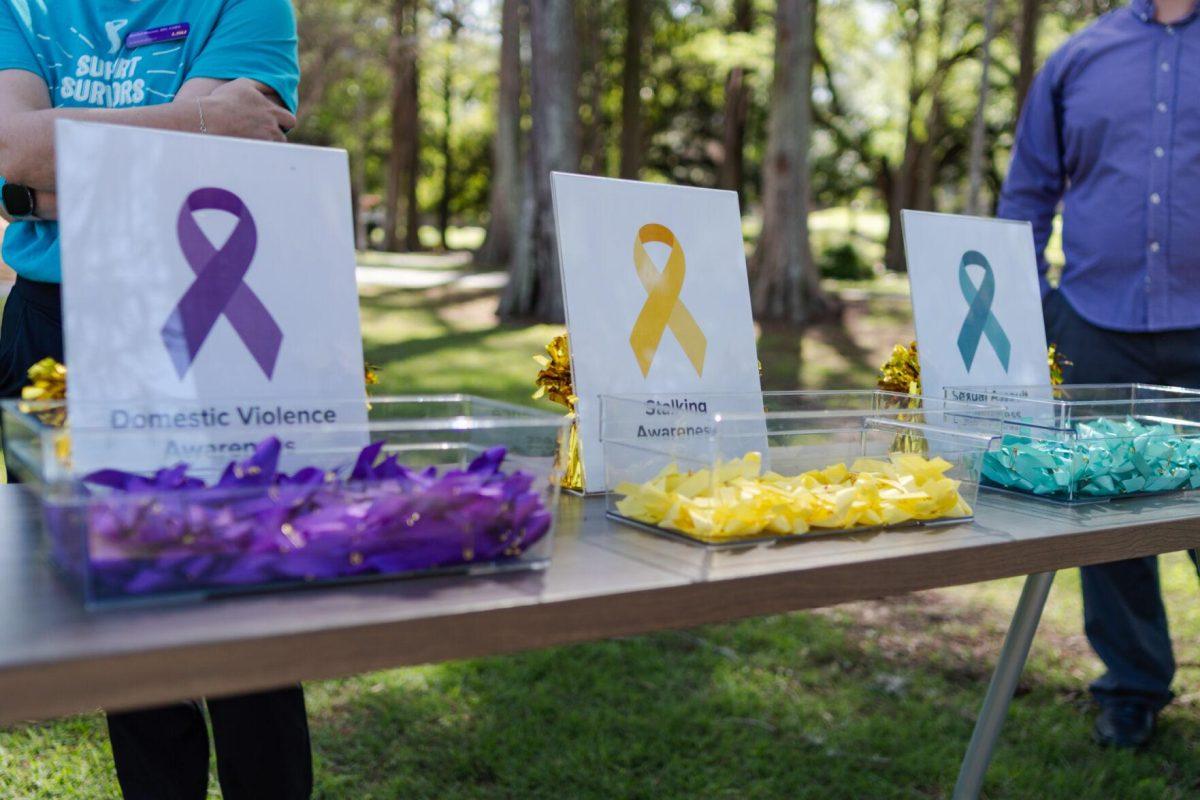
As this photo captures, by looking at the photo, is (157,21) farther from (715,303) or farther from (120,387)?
(715,303)

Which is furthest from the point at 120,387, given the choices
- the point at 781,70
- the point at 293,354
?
the point at 781,70

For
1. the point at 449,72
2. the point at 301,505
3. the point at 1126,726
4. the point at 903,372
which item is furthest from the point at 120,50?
the point at 449,72

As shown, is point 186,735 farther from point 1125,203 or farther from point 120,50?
point 1125,203

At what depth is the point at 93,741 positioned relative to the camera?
107 inches

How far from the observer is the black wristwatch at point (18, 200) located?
5.05 feet

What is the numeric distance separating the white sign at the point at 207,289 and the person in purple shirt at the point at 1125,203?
197 centimetres

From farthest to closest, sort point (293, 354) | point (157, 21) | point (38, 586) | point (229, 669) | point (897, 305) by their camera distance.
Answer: point (897, 305) → point (157, 21) → point (293, 354) → point (38, 586) → point (229, 669)

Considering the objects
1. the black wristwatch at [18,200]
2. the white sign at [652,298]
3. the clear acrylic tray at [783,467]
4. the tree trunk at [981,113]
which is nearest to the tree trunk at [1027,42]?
the tree trunk at [981,113]

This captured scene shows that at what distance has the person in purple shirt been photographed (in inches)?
98.3

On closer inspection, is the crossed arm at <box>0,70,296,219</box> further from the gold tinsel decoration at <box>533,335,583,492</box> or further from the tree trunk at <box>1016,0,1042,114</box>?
the tree trunk at <box>1016,0,1042,114</box>

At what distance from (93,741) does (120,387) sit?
6.20 ft

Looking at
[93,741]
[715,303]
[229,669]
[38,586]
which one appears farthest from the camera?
[93,741]

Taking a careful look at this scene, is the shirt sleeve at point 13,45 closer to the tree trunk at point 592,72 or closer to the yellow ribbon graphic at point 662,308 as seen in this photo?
the yellow ribbon graphic at point 662,308

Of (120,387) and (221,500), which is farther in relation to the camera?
(120,387)
